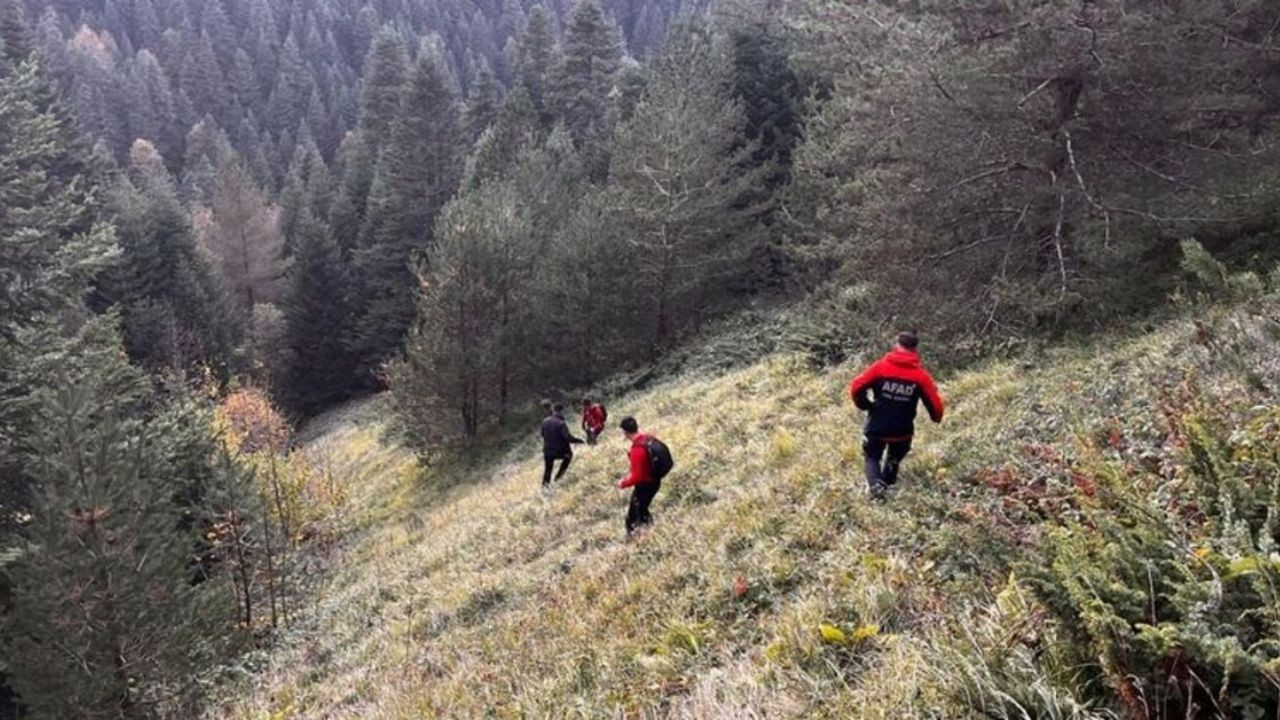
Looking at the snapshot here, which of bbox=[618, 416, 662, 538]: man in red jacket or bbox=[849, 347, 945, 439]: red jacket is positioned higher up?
bbox=[849, 347, 945, 439]: red jacket

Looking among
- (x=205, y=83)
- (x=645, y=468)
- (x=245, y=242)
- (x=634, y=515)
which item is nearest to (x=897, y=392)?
(x=645, y=468)

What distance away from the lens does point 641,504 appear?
414 inches

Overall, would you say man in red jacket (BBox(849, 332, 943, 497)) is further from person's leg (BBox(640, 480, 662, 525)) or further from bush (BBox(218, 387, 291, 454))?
bush (BBox(218, 387, 291, 454))

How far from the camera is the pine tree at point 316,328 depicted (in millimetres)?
48406

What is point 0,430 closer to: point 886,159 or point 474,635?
point 474,635

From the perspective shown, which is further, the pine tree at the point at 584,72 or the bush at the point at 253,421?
the pine tree at the point at 584,72

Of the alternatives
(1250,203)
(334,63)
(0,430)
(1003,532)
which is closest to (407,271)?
(0,430)

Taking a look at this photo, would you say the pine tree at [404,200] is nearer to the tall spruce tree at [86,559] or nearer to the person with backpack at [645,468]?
the tall spruce tree at [86,559]

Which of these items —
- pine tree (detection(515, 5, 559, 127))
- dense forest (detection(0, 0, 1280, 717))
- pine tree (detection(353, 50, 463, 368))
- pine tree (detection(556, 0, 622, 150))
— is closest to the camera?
dense forest (detection(0, 0, 1280, 717))

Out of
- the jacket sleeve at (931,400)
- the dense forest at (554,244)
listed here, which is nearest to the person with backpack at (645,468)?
the jacket sleeve at (931,400)

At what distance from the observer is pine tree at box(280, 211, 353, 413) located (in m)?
48.4

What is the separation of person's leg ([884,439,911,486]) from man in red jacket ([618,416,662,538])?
10.0 feet

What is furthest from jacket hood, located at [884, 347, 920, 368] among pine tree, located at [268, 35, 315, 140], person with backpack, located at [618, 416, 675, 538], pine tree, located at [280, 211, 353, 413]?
pine tree, located at [268, 35, 315, 140]

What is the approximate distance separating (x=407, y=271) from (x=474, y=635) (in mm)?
40715
